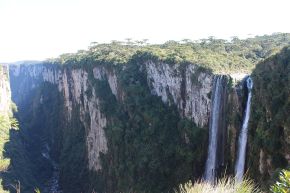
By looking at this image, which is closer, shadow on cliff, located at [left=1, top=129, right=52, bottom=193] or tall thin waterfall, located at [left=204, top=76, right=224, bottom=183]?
tall thin waterfall, located at [left=204, top=76, right=224, bottom=183]

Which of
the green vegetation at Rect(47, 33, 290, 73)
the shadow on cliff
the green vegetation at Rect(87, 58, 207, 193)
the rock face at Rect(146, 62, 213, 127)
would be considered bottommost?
the shadow on cliff

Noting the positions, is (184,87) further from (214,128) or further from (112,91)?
(112,91)

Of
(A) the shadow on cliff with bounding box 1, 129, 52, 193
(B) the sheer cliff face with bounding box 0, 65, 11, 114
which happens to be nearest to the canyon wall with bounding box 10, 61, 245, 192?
(A) the shadow on cliff with bounding box 1, 129, 52, 193

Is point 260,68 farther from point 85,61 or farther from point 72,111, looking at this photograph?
point 72,111

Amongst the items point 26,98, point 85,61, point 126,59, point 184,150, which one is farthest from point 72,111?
point 26,98

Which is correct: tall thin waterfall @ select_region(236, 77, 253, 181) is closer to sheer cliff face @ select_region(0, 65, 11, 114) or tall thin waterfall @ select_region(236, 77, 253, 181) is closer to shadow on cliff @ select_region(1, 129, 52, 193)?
shadow on cliff @ select_region(1, 129, 52, 193)

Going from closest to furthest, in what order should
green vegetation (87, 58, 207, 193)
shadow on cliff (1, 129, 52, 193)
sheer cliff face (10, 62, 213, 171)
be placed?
sheer cliff face (10, 62, 213, 171), green vegetation (87, 58, 207, 193), shadow on cliff (1, 129, 52, 193)

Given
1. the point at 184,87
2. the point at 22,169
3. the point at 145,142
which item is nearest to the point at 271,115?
the point at 184,87

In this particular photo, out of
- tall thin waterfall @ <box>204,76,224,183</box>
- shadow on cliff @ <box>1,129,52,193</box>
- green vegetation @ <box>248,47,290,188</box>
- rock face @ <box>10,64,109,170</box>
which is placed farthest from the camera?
rock face @ <box>10,64,109,170</box>
